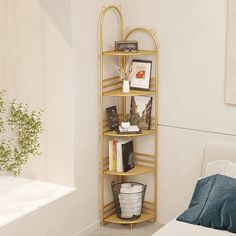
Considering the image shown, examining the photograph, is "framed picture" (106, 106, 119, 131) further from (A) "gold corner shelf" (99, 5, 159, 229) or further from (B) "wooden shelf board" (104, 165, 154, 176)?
(B) "wooden shelf board" (104, 165, 154, 176)

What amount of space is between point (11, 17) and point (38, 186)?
1.26 m

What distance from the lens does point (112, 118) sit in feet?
14.9

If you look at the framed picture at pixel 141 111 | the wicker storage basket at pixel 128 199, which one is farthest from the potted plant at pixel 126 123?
the wicker storage basket at pixel 128 199

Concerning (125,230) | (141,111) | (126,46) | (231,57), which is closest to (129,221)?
(125,230)

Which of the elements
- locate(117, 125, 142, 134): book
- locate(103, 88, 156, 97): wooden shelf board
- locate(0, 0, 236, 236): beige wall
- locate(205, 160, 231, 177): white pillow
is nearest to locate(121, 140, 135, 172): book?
locate(117, 125, 142, 134): book

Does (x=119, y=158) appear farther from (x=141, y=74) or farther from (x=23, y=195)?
(x=23, y=195)

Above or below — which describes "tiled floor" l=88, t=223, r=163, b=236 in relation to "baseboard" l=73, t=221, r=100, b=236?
below

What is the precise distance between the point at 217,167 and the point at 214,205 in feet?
1.44

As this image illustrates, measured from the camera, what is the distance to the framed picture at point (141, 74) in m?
4.51

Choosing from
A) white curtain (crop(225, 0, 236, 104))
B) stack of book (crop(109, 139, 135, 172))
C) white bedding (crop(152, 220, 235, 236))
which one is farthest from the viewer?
stack of book (crop(109, 139, 135, 172))

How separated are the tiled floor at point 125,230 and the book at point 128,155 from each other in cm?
46

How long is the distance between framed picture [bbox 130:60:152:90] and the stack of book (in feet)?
1.42

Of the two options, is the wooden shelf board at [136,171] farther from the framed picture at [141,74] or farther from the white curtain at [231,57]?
the white curtain at [231,57]

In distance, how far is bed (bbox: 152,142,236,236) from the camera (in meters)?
3.58
